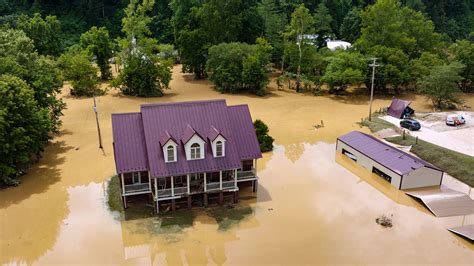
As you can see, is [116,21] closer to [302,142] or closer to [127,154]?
[302,142]

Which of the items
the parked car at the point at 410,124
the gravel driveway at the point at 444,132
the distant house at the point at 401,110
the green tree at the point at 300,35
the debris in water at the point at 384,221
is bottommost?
the debris in water at the point at 384,221

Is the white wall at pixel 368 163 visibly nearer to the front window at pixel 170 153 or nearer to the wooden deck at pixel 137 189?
the front window at pixel 170 153

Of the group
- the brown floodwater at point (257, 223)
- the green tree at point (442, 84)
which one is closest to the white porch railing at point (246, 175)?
the brown floodwater at point (257, 223)

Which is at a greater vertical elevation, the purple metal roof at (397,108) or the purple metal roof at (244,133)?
the purple metal roof at (244,133)

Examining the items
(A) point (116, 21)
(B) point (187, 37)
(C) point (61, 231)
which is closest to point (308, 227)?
(C) point (61, 231)

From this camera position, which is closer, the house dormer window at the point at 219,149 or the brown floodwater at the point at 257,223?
the brown floodwater at the point at 257,223

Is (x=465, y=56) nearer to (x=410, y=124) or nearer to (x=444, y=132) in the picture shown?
(x=444, y=132)

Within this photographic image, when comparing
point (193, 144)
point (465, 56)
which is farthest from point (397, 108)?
point (193, 144)

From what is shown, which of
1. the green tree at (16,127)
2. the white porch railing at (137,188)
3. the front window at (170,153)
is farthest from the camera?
the green tree at (16,127)

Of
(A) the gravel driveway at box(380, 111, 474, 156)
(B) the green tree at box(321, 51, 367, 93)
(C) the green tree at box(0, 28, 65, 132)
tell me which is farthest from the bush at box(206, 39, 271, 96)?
(C) the green tree at box(0, 28, 65, 132)
